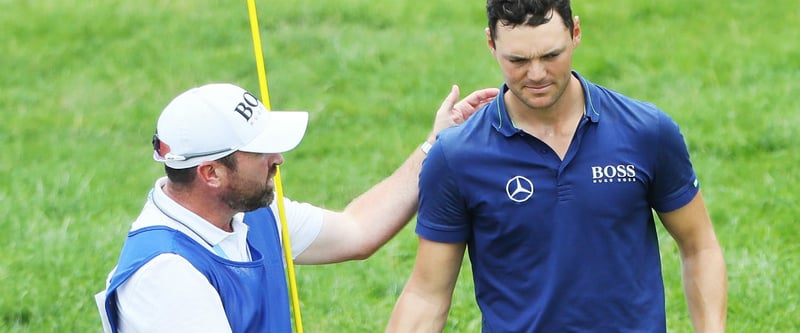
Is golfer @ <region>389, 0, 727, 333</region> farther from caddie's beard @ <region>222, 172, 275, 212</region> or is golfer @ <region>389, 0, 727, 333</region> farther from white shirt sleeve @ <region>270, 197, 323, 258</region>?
white shirt sleeve @ <region>270, 197, 323, 258</region>

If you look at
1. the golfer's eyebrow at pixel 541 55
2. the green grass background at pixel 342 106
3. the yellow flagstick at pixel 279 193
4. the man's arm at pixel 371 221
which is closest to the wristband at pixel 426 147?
the man's arm at pixel 371 221

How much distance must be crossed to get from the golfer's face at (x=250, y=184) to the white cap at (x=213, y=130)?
5 cm

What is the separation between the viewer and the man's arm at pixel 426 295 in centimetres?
515

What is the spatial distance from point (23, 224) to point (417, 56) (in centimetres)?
478

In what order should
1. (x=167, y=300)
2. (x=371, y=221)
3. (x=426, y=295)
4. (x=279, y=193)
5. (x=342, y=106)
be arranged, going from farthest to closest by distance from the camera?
1. (x=342, y=106)
2. (x=371, y=221)
3. (x=279, y=193)
4. (x=426, y=295)
5. (x=167, y=300)

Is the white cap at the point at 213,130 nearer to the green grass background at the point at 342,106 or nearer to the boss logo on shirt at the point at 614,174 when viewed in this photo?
the boss logo on shirt at the point at 614,174

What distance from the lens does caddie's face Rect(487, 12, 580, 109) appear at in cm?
476

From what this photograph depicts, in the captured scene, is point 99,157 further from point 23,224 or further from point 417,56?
point 417,56

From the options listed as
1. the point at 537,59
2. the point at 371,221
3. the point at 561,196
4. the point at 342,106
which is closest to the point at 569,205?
the point at 561,196

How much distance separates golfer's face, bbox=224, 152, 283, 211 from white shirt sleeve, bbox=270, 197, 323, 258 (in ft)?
1.89

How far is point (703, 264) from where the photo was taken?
5.00 meters

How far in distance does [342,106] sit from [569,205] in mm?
7804

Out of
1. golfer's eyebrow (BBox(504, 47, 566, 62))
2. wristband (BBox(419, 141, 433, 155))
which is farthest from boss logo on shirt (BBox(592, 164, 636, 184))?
wristband (BBox(419, 141, 433, 155))

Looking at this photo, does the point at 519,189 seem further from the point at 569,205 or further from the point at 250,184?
the point at 250,184
